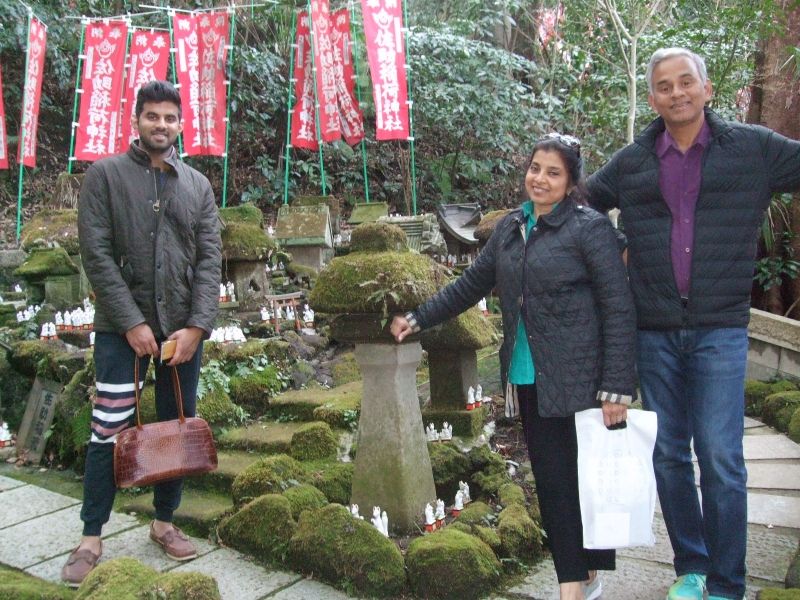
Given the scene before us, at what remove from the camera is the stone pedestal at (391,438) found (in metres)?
3.29

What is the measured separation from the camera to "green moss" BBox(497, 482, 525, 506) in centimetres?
346

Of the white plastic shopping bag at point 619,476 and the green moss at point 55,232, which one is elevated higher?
the green moss at point 55,232

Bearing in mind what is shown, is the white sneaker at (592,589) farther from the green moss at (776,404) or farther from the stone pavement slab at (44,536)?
the green moss at (776,404)

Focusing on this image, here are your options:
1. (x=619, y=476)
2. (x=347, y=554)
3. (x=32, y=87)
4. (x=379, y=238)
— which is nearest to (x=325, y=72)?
(x=32, y=87)

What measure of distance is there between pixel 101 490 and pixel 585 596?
1.92 m

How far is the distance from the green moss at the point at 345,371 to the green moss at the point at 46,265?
304 cm

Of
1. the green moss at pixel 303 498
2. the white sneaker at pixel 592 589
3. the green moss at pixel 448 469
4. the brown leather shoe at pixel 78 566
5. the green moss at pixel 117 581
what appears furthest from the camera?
the green moss at pixel 448 469

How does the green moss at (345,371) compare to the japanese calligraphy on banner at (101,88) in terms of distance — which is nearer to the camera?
the green moss at (345,371)

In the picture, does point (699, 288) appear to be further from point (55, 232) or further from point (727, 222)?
point (55, 232)

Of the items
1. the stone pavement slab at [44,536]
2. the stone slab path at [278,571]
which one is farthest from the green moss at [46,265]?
the stone pavement slab at [44,536]

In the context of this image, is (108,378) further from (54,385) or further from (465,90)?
(465,90)

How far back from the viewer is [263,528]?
10.3ft

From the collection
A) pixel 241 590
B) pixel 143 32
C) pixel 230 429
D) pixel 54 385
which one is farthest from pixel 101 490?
pixel 143 32

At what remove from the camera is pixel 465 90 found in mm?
13648
